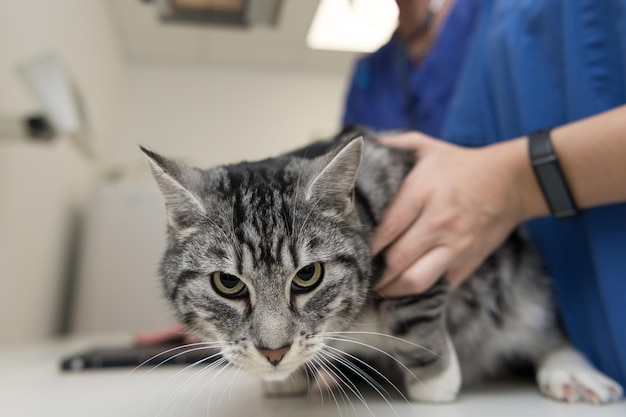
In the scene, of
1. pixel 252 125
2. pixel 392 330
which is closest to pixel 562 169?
pixel 392 330

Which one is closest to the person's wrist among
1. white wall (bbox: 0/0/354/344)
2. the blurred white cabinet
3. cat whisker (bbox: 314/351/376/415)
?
cat whisker (bbox: 314/351/376/415)

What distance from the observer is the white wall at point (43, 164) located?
1574 millimetres

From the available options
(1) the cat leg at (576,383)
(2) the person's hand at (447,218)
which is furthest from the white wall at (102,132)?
(1) the cat leg at (576,383)

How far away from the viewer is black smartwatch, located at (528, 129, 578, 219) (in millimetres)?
834

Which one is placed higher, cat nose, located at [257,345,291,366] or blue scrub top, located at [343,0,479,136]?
blue scrub top, located at [343,0,479,136]

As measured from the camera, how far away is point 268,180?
803 mm

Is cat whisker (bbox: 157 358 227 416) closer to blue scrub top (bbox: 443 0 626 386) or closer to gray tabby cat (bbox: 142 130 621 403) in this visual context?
gray tabby cat (bbox: 142 130 621 403)

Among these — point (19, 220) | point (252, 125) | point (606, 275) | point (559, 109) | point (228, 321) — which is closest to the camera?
point (228, 321)

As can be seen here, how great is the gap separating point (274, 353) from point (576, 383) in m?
0.56

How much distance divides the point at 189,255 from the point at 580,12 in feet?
2.69

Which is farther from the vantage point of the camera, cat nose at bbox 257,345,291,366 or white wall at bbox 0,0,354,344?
white wall at bbox 0,0,354,344

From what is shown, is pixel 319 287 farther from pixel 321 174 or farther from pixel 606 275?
pixel 606 275

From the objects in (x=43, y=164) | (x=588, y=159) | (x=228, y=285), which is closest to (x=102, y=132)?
Result: (x=43, y=164)

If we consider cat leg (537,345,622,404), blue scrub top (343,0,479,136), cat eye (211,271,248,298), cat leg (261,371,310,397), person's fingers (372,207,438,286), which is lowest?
cat leg (537,345,622,404)
